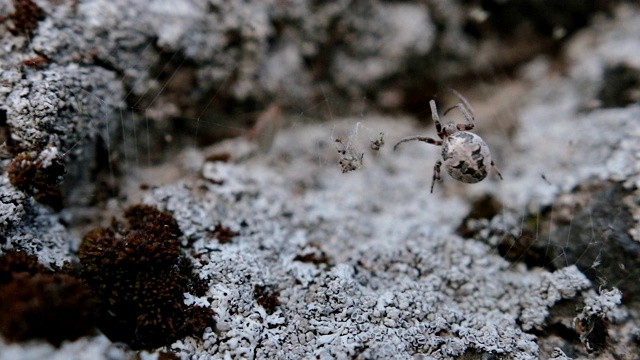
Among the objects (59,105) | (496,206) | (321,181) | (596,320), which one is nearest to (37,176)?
(59,105)

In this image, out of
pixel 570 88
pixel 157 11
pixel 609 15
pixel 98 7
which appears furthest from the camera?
pixel 609 15

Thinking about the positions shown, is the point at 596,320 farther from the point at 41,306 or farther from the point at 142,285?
the point at 41,306

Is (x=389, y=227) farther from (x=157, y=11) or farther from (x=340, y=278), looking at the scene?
(x=157, y=11)

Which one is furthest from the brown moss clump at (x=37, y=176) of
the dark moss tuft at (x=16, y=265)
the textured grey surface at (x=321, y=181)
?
the dark moss tuft at (x=16, y=265)

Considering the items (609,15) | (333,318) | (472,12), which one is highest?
(609,15)

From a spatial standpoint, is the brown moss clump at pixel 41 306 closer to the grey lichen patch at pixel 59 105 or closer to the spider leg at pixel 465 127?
the grey lichen patch at pixel 59 105

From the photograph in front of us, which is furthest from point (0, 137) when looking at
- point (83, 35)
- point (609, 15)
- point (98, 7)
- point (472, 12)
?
point (609, 15)
